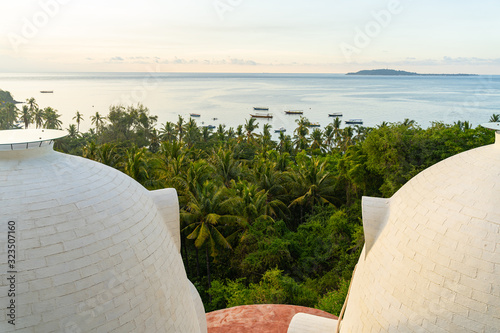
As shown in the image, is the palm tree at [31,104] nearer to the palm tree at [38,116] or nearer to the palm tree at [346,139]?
the palm tree at [38,116]

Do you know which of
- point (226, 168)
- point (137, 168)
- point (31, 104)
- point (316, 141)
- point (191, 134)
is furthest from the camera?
point (31, 104)

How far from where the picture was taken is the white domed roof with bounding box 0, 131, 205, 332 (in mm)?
6754

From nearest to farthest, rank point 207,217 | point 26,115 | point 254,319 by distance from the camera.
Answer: point 254,319
point 207,217
point 26,115

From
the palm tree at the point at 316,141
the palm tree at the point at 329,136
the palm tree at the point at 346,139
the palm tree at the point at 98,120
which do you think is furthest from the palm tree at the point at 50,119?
the palm tree at the point at 346,139

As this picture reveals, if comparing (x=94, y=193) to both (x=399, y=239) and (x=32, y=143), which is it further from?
(x=399, y=239)

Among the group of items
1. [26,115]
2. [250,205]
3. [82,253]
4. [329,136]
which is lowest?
[250,205]

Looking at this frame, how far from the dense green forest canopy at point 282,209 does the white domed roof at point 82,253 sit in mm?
15344

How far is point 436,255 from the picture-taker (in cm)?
812

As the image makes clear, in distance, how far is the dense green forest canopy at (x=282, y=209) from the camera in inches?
1059

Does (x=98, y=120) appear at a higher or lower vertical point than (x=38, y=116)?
lower

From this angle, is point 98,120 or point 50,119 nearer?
point 98,120

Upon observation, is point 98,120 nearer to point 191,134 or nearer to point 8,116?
point 8,116

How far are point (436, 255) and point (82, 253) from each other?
7962mm

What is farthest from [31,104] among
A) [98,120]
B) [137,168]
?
[137,168]
